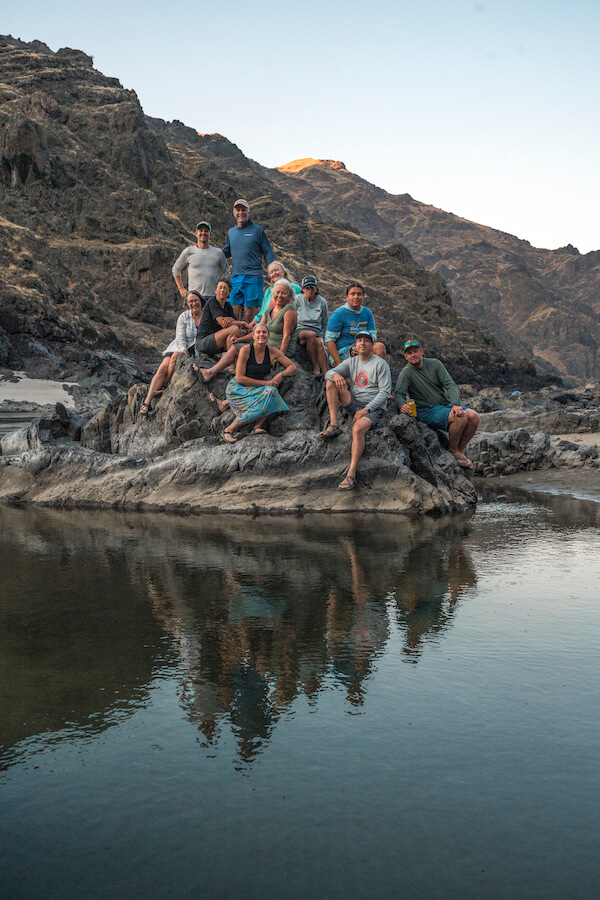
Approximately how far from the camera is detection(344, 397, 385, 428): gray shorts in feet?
29.5

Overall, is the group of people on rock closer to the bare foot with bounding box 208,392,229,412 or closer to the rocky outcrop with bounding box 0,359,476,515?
the bare foot with bounding box 208,392,229,412

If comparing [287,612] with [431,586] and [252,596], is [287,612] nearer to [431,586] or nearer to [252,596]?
[252,596]

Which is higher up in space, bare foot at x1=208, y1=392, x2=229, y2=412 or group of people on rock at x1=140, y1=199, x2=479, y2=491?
group of people on rock at x1=140, y1=199, x2=479, y2=491

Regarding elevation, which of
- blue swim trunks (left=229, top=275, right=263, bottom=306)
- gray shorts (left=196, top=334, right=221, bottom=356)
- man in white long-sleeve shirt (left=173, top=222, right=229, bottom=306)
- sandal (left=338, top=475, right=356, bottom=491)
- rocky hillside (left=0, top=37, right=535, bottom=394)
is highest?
rocky hillside (left=0, top=37, right=535, bottom=394)

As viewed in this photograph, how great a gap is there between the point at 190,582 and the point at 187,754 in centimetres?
266

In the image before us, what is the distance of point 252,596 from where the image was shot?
5.00 meters

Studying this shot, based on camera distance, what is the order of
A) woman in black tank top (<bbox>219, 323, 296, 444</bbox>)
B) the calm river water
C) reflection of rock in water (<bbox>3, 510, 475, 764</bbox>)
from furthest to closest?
woman in black tank top (<bbox>219, 323, 296, 444</bbox>), reflection of rock in water (<bbox>3, 510, 475, 764</bbox>), the calm river water

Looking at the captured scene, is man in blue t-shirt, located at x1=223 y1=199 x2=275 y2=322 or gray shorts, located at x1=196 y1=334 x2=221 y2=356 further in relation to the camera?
man in blue t-shirt, located at x1=223 y1=199 x2=275 y2=322

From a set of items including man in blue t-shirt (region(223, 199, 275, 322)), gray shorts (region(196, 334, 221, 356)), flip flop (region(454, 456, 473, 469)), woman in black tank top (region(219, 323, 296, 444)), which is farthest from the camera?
man in blue t-shirt (region(223, 199, 275, 322))

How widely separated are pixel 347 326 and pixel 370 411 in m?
1.44

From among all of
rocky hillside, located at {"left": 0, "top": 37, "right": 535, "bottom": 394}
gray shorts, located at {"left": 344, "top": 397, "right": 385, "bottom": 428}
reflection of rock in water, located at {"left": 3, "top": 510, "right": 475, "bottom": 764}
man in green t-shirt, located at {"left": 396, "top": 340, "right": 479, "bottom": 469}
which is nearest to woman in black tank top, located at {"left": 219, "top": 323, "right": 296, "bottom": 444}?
gray shorts, located at {"left": 344, "top": 397, "right": 385, "bottom": 428}

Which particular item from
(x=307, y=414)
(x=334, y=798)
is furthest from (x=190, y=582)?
(x=307, y=414)

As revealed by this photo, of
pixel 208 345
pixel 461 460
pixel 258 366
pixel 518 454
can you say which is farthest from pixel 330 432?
pixel 518 454

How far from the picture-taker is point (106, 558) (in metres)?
6.24
